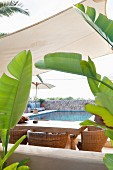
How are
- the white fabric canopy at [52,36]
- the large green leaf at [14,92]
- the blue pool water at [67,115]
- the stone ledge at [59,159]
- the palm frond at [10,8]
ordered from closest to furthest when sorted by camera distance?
1. the large green leaf at [14,92]
2. the stone ledge at [59,159]
3. the white fabric canopy at [52,36]
4. the palm frond at [10,8]
5. the blue pool water at [67,115]

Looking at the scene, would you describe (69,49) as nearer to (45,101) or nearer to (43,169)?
(43,169)

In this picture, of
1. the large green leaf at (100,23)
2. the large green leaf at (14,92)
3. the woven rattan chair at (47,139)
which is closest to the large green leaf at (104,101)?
the large green leaf at (100,23)

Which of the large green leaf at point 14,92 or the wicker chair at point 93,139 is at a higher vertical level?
the large green leaf at point 14,92

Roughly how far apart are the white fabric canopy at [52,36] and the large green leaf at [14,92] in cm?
240

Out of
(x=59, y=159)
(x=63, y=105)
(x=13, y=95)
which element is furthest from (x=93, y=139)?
(x=63, y=105)

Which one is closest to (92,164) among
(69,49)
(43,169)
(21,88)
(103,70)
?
(43,169)

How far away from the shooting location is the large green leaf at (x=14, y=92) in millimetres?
1515

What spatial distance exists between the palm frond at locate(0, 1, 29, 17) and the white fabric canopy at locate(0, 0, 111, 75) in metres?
4.66

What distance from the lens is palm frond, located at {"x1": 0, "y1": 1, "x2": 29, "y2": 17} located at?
8.43m

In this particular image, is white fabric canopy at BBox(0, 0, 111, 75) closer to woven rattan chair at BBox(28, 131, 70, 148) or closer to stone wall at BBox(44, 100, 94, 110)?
woven rattan chair at BBox(28, 131, 70, 148)

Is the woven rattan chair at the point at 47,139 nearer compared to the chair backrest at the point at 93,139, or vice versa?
the woven rattan chair at the point at 47,139

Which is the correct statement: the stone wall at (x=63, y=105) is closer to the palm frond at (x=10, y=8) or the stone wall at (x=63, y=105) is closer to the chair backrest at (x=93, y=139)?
the palm frond at (x=10, y=8)

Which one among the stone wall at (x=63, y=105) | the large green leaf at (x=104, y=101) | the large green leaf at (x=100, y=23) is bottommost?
the large green leaf at (x=104, y=101)

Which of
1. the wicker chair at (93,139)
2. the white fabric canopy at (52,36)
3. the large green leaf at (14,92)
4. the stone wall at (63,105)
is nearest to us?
the large green leaf at (14,92)
